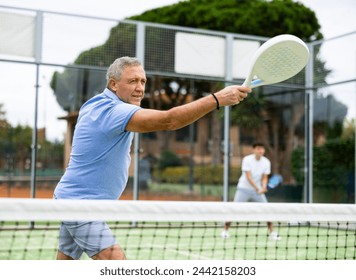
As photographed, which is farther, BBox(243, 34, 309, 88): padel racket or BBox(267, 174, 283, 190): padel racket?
BBox(267, 174, 283, 190): padel racket

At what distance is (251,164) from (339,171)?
2.56 meters

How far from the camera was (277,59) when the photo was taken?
328cm

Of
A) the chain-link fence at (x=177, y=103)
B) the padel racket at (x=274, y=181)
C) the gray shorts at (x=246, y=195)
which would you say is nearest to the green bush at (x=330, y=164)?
the chain-link fence at (x=177, y=103)

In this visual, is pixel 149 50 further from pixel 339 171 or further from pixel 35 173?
pixel 339 171

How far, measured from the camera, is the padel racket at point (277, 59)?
3.16 meters

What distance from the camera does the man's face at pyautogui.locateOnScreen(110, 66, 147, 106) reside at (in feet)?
10.6

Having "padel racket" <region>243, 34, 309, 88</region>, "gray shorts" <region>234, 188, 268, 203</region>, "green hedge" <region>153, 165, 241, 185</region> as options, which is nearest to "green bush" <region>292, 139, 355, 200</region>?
"green hedge" <region>153, 165, 241, 185</region>

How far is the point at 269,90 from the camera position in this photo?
12.0 m

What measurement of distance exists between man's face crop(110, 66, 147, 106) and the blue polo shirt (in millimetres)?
62

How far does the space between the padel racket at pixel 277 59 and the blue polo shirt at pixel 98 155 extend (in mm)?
703

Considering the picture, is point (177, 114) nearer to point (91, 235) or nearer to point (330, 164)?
point (91, 235)

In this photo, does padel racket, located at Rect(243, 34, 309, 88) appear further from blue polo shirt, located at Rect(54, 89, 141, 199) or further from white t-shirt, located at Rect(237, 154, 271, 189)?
white t-shirt, located at Rect(237, 154, 271, 189)

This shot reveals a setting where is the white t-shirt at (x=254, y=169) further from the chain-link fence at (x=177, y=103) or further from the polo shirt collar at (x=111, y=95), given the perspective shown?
the polo shirt collar at (x=111, y=95)

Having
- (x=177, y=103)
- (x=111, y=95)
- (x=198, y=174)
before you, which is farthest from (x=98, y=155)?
(x=177, y=103)
